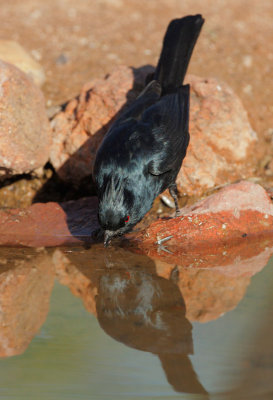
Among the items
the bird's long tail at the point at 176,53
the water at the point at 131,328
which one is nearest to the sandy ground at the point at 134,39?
the bird's long tail at the point at 176,53

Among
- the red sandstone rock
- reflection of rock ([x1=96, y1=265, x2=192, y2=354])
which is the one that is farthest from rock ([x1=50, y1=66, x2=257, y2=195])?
reflection of rock ([x1=96, y1=265, x2=192, y2=354])

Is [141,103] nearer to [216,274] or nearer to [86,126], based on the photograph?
[86,126]

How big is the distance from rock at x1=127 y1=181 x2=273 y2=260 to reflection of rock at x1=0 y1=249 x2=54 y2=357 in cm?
88

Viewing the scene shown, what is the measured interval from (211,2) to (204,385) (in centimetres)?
739

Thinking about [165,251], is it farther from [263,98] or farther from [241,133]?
[263,98]

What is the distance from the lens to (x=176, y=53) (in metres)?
5.38

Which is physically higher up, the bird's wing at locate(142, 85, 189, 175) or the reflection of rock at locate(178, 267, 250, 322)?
the bird's wing at locate(142, 85, 189, 175)

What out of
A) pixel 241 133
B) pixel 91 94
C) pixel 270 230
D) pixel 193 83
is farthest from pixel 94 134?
pixel 270 230

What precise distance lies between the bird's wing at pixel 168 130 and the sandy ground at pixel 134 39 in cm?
152

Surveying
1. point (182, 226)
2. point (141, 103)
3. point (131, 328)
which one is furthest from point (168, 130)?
point (131, 328)

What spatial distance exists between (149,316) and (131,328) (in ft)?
0.61

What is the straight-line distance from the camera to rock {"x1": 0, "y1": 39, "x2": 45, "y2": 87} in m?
6.68

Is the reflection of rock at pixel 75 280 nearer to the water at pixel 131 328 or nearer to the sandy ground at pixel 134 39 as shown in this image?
the water at pixel 131 328

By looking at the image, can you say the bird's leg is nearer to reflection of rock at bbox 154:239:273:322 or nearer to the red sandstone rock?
the red sandstone rock
